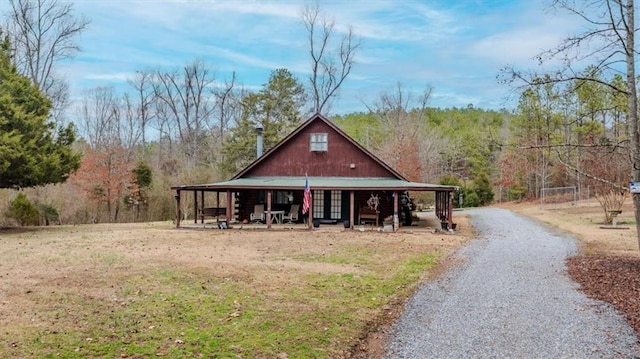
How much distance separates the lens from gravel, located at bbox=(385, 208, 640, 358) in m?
5.55

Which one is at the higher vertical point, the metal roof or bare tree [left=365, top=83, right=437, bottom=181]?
Answer: bare tree [left=365, top=83, right=437, bottom=181]

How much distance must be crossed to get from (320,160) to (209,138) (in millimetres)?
23367

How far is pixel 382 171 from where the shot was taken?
2330 centimetres

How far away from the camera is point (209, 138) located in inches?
1754

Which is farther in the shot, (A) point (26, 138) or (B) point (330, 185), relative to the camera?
(B) point (330, 185)

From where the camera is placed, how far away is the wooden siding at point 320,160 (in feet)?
76.8

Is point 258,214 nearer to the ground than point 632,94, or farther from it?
nearer to the ground

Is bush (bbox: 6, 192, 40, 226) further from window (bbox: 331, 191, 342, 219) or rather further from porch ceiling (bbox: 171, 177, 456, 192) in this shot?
window (bbox: 331, 191, 342, 219)

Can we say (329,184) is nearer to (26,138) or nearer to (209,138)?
(26,138)

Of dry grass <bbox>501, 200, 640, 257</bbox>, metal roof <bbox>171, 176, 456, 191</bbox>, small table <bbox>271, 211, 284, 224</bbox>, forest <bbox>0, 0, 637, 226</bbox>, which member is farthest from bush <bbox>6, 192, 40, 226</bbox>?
dry grass <bbox>501, 200, 640, 257</bbox>

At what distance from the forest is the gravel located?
3.58 metres

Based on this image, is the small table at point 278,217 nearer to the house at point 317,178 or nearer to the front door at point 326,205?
the house at point 317,178

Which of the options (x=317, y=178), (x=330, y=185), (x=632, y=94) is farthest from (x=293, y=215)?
(x=632, y=94)

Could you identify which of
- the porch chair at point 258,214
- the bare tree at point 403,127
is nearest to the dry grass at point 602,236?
the porch chair at point 258,214
